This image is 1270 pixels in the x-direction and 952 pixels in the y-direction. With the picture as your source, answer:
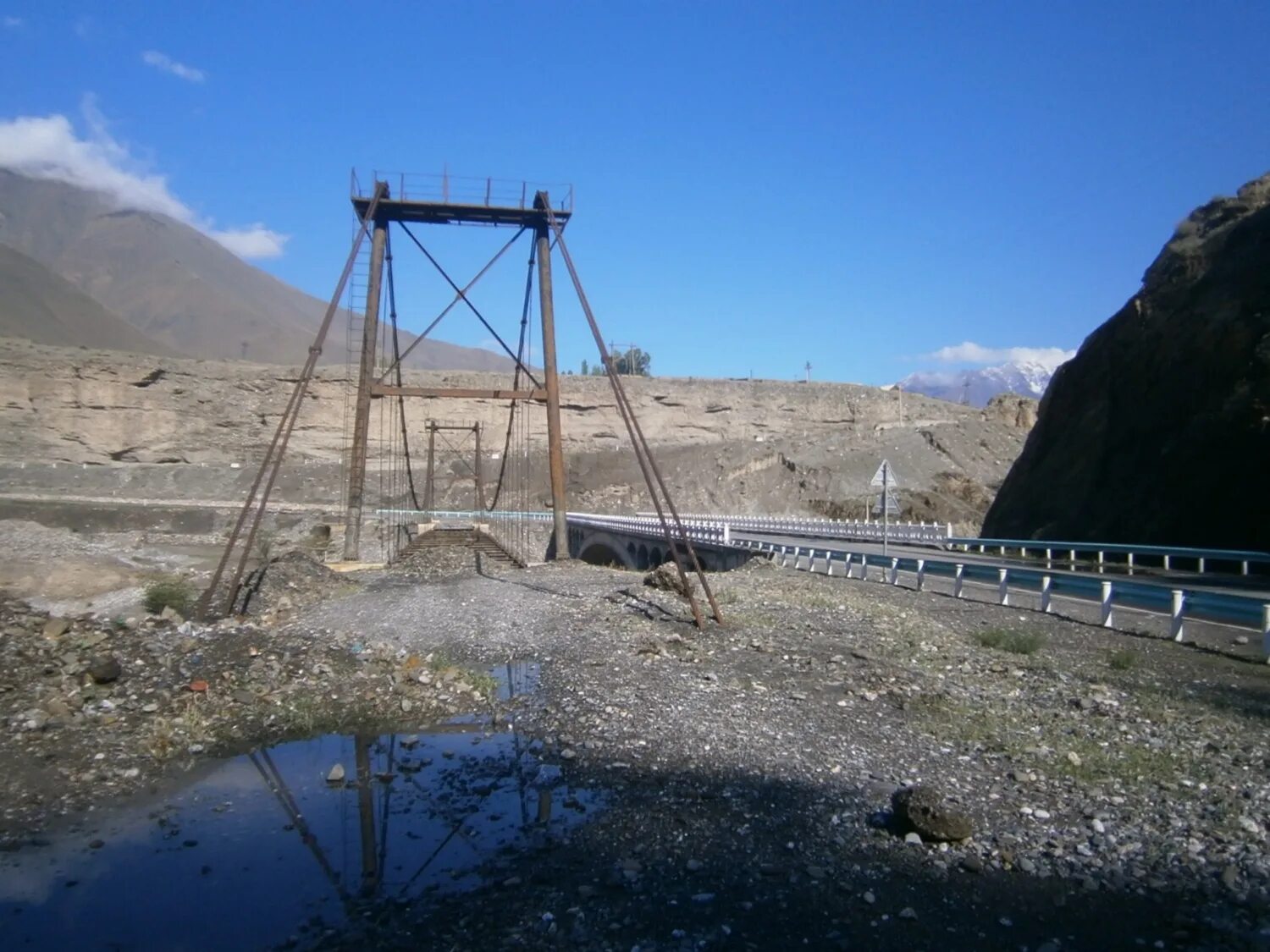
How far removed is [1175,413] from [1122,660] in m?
20.3

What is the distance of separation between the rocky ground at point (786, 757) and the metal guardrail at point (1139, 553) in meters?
9.62

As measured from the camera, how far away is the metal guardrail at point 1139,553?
23.4 meters

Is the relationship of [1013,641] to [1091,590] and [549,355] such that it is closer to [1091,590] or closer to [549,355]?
[1091,590]

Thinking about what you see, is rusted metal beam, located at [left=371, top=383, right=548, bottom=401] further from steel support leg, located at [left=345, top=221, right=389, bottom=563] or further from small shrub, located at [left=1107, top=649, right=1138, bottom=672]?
small shrub, located at [left=1107, top=649, right=1138, bottom=672]

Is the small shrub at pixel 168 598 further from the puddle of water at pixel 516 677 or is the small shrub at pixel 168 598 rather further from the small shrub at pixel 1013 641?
the small shrub at pixel 1013 641

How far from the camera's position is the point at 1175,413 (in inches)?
1162

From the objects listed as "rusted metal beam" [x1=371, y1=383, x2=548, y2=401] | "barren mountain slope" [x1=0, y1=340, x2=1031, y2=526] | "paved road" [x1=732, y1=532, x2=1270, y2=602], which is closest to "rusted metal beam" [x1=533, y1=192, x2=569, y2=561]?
"rusted metal beam" [x1=371, y1=383, x2=548, y2=401]

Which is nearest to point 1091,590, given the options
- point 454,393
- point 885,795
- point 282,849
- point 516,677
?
point 516,677

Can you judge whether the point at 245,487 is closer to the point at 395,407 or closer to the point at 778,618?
the point at 395,407

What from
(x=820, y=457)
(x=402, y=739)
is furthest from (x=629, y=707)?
(x=820, y=457)

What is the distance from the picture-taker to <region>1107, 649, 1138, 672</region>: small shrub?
12055 mm

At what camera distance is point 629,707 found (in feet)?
33.9

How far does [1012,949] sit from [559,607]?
14.6 metres

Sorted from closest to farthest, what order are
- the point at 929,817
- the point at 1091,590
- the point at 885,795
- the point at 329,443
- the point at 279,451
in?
the point at 929,817, the point at 885,795, the point at 1091,590, the point at 279,451, the point at 329,443
